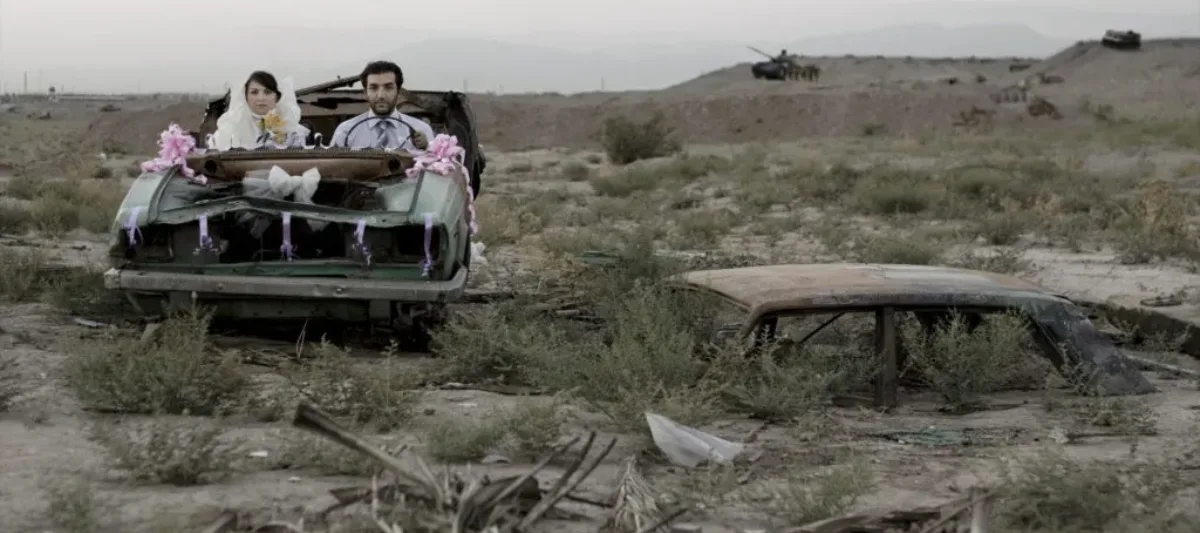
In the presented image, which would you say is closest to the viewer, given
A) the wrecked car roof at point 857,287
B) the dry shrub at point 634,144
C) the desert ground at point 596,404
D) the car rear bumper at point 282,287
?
the desert ground at point 596,404

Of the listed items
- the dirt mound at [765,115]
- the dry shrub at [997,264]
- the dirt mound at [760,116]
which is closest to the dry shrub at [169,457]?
the dry shrub at [997,264]

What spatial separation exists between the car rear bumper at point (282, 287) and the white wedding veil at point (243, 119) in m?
1.48

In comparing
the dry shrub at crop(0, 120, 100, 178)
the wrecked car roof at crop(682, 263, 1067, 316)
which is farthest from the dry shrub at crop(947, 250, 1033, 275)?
the dry shrub at crop(0, 120, 100, 178)

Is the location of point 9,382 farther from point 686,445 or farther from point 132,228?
point 686,445

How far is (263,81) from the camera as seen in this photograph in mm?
8602

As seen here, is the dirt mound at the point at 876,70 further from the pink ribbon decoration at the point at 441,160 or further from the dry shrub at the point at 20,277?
the pink ribbon decoration at the point at 441,160

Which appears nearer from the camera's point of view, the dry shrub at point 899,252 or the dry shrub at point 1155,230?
the dry shrub at point 899,252

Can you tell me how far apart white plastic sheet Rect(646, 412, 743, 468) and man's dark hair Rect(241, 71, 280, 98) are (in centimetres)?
421

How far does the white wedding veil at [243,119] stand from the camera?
8469 mm

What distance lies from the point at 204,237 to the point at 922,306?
363cm

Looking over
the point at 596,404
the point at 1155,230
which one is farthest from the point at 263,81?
the point at 1155,230

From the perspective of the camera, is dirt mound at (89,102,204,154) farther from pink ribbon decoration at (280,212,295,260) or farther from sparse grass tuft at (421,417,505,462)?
sparse grass tuft at (421,417,505,462)

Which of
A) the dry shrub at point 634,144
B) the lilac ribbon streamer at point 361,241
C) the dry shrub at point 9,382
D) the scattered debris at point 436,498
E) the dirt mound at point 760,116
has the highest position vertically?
the dirt mound at point 760,116

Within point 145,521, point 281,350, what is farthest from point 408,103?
point 145,521
